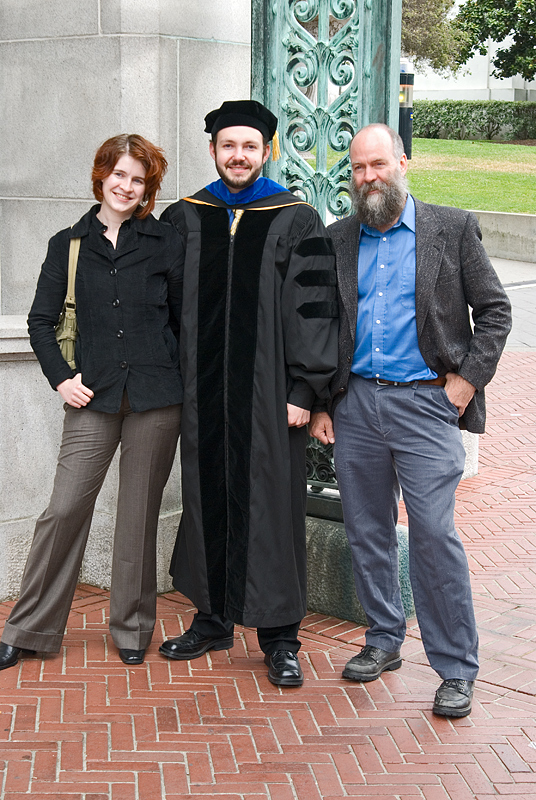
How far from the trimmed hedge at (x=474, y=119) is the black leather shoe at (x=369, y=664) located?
31.9 metres

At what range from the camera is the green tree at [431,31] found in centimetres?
3175

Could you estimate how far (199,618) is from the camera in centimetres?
452

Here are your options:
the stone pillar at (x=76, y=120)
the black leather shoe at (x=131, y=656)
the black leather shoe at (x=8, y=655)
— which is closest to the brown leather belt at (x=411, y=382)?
the black leather shoe at (x=131, y=656)

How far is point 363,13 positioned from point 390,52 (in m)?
0.23

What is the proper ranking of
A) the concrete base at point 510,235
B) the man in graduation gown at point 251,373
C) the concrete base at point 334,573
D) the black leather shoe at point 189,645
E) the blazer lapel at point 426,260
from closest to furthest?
the blazer lapel at point 426,260 < the man in graduation gown at point 251,373 < the black leather shoe at point 189,645 < the concrete base at point 334,573 < the concrete base at point 510,235

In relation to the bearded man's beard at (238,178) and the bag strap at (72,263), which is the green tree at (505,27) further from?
the bag strap at (72,263)

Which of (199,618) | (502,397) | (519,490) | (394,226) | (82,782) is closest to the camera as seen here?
(82,782)

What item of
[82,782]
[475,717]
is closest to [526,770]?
[475,717]

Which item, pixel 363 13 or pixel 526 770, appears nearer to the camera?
pixel 526 770

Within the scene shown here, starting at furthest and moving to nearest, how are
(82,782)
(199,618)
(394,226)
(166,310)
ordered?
(199,618) → (166,310) → (394,226) → (82,782)

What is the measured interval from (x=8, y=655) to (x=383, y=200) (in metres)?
2.45

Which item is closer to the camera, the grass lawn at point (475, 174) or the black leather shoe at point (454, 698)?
the black leather shoe at point (454, 698)

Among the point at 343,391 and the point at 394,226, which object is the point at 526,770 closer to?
the point at 343,391

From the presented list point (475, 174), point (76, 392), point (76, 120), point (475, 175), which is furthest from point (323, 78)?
point (475, 174)
